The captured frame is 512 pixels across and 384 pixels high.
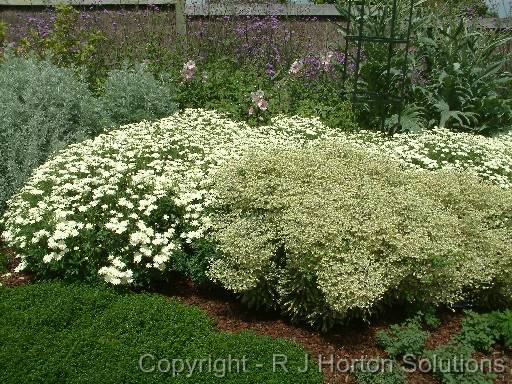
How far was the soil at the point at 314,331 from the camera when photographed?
4176mm

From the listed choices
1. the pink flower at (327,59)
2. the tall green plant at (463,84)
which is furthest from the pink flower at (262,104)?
the tall green plant at (463,84)

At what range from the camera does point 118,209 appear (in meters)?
5.05

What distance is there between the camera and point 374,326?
4.59 m

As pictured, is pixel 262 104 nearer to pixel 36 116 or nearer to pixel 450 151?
pixel 450 151

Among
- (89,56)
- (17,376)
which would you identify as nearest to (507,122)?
(89,56)

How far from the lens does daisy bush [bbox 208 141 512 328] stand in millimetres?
4301

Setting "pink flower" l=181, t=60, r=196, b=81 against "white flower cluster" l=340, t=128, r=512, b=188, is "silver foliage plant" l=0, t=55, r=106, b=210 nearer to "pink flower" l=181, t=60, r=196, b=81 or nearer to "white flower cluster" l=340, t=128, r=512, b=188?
"pink flower" l=181, t=60, r=196, b=81

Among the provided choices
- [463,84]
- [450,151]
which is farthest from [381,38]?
[450,151]

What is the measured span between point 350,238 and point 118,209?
1.96 m

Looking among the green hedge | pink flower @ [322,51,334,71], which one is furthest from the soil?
pink flower @ [322,51,334,71]

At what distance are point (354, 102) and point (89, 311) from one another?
201 inches

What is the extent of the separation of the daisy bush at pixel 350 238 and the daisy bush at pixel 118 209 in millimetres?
345

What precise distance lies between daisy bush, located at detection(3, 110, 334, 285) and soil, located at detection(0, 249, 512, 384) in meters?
0.29

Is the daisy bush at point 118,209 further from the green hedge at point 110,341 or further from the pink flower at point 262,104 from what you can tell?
the pink flower at point 262,104
